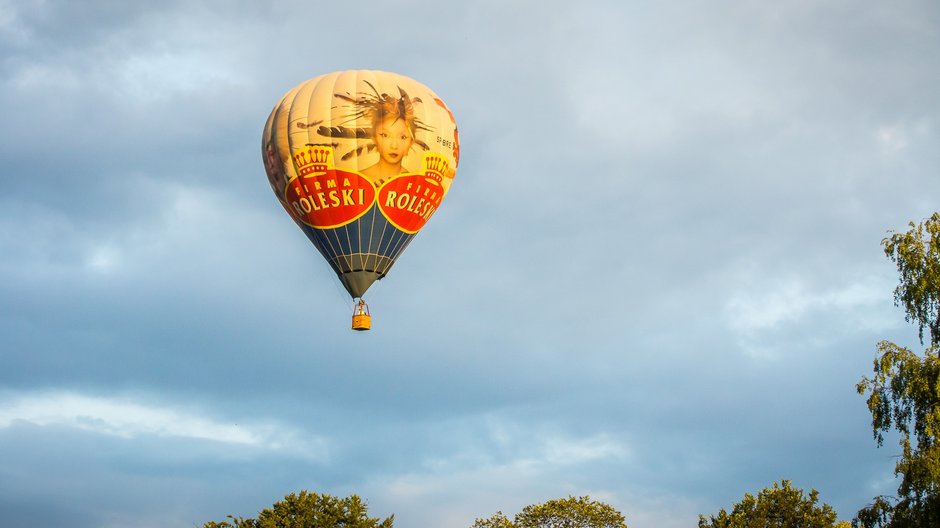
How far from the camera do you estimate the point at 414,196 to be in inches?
2148

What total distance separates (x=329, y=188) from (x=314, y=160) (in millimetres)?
1324

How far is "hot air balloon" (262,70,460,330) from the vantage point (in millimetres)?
53312

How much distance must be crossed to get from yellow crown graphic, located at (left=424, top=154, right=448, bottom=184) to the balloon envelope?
0.05 meters

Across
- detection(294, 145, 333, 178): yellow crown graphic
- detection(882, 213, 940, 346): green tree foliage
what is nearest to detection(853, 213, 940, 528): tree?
detection(882, 213, 940, 346): green tree foliage

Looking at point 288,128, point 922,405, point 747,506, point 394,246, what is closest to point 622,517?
point 747,506

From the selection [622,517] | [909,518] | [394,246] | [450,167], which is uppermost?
[450,167]

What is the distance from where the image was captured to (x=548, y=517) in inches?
2758

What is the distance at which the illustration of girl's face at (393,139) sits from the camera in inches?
2108

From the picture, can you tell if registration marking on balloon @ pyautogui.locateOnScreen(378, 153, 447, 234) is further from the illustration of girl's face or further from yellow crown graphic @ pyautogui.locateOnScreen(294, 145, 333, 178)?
yellow crown graphic @ pyautogui.locateOnScreen(294, 145, 333, 178)

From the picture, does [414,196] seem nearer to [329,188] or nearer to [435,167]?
[435,167]

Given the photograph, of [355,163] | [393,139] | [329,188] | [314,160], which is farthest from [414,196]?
[314,160]

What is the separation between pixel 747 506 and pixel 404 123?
924 inches

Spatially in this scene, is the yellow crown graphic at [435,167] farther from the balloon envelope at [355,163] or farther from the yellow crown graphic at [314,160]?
the yellow crown graphic at [314,160]

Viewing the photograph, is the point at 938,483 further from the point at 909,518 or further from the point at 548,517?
the point at 548,517
